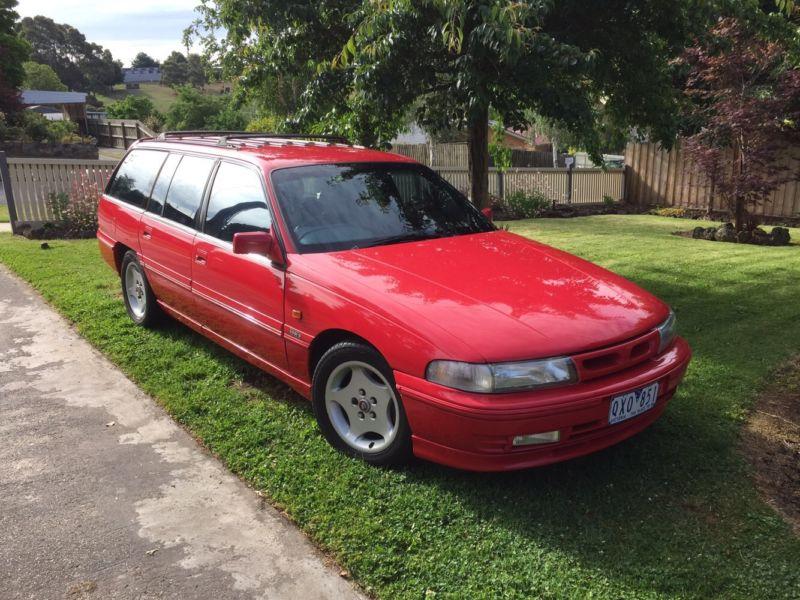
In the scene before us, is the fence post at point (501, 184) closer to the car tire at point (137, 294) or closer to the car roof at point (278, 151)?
the car roof at point (278, 151)

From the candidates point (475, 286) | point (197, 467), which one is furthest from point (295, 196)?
point (197, 467)

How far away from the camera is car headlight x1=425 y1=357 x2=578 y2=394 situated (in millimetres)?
2842

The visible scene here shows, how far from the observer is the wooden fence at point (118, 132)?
104 ft

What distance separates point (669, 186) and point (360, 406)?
51.0ft

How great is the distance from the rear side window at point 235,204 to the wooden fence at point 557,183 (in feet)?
35.8

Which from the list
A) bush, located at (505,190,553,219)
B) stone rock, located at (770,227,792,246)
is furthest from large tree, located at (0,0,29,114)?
stone rock, located at (770,227,792,246)

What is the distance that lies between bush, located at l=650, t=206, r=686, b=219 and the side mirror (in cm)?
1405

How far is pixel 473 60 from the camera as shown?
507cm

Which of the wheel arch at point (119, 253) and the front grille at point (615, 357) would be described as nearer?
the front grille at point (615, 357)

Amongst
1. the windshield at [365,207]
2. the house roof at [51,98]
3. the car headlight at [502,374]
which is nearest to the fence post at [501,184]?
the windshield at [365,207]

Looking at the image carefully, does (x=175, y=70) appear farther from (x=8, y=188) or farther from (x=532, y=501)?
(x=532, y=501)

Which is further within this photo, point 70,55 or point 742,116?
point 70,55

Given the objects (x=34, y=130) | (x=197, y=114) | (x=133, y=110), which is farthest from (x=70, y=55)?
(x=34, y=130)

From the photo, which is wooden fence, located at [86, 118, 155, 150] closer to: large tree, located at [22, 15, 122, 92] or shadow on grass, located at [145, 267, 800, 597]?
shadow on grass, located at [145, 267, 800, 597]
